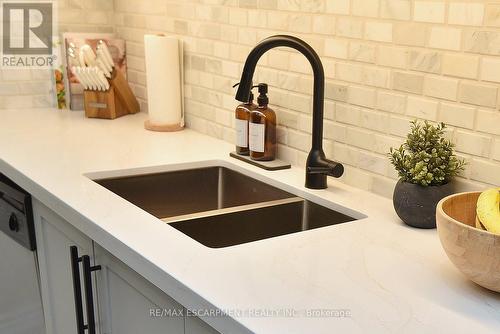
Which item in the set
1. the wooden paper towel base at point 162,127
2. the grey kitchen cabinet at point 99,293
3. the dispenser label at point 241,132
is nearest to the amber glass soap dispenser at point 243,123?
the dispenser label at point 241,132

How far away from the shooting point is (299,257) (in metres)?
1.14

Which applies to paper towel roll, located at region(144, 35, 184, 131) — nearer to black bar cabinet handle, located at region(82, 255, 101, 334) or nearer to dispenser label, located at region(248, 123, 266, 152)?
dispenser label, located at region(248, 123, 266, 152)

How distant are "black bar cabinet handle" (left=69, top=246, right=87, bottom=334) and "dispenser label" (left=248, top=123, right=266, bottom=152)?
0.61 meters

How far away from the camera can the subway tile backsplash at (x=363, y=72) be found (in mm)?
1262

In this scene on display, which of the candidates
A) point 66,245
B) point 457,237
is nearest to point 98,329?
point 66,245

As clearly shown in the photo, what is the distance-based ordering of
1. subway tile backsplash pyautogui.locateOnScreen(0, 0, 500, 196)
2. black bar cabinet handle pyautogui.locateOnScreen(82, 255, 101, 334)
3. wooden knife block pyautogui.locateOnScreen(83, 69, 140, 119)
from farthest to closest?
wooden knife block pyautogui.locateOnScreen(83, 69, 140, 119) < black bar cabinet handle pyautogui.locateOnScreen(82, 255, 101, 334) < subway tile backsplash pyautogui.locateOnScreen(0, 0, 500, 196)

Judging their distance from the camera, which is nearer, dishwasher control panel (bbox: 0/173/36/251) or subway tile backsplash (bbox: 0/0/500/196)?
subway tile backsplash (bbox: 0/0/500/196)

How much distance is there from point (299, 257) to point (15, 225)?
1.07 meters

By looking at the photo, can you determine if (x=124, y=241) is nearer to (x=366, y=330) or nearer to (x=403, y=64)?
(x=366, y=330)

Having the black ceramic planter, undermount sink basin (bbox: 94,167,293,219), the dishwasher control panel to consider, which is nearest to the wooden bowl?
the black ceramic planter

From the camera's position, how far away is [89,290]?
1.42 meters

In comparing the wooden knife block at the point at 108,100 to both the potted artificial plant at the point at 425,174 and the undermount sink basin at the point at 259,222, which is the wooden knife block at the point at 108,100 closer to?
the undermount sink basin at the point at 259,222

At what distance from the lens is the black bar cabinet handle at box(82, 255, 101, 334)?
4.56ft

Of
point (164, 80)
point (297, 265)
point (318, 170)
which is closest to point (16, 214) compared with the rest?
point (164, 80)
